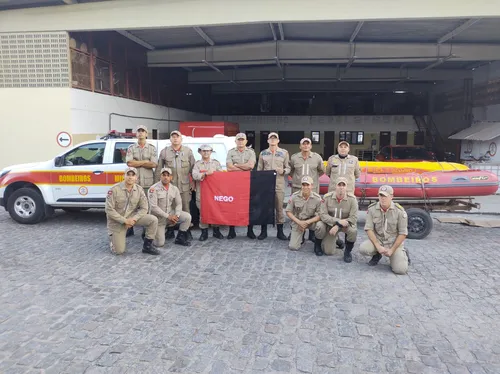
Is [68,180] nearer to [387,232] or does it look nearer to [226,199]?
[226,199]

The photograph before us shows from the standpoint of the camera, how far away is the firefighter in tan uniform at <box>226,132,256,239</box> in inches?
298

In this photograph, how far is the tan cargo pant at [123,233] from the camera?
21.2 ft

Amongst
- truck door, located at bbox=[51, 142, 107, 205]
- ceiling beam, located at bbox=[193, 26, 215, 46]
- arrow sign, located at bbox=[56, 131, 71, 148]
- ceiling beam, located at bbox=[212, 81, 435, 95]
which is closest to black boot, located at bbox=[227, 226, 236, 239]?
truck door, located at bbox=[51, 142, 107, 205]

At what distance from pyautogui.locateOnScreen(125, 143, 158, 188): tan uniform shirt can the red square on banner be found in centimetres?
106

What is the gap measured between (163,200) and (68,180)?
116 inches

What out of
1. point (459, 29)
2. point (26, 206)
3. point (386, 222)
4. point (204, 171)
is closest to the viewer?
point (386, 222)

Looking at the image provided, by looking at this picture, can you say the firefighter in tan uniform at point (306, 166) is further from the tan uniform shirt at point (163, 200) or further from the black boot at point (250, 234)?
the tan uniform shirt at point (163, 200)

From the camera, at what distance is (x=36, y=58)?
12133 mm

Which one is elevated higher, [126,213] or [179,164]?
[179,164]

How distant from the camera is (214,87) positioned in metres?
29.2

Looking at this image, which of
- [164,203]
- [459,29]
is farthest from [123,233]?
[459,29]

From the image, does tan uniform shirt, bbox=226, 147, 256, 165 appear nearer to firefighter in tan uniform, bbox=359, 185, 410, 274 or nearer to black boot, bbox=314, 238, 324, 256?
black boot, bbox=314, 238, 324, 256

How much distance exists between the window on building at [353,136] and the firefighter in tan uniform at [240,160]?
22.6 m

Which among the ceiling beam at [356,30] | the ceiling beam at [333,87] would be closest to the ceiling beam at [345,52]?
the ceiling beam at [356,30]
